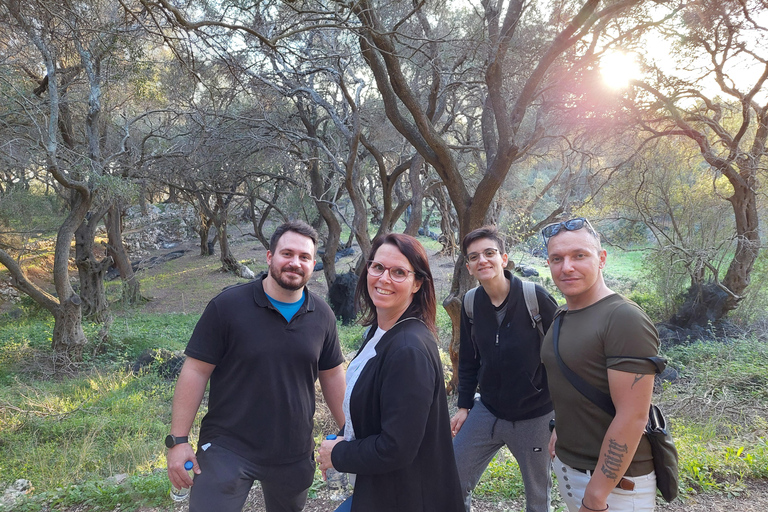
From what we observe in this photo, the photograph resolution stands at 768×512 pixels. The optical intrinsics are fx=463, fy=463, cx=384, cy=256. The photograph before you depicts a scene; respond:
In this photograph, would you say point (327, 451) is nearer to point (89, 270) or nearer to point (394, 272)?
point (394, 272)

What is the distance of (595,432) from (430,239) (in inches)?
1022

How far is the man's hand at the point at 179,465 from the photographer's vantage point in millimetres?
2195

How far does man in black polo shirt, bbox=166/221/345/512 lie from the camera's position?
223 centimetres

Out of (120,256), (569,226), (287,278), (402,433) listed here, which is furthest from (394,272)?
(120,256)

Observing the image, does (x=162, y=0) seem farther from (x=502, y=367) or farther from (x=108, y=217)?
(x=108, y=217)

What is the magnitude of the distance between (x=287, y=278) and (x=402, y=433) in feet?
4.10

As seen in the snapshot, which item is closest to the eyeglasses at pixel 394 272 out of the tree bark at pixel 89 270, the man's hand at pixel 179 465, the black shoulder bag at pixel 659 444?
the black shoulder bag at pixel 659 444

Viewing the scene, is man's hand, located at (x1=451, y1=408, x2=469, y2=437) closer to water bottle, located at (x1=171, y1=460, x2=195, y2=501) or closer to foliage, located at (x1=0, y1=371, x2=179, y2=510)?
water bottle, located at (x1=171, y1=460, x2=195, y2=501)

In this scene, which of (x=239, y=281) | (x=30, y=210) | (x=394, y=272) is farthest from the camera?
(x=239, y=281)

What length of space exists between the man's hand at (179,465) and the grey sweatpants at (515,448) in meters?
1.34

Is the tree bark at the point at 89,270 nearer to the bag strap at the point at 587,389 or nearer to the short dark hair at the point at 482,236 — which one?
the short dark hair at the point at 482,236

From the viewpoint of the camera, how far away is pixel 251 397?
2303mm

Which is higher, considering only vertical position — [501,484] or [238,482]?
[238,482]

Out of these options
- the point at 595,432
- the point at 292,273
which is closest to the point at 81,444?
the point at 292,273
